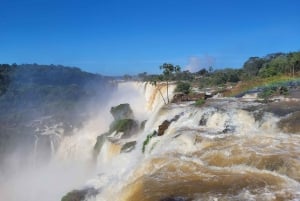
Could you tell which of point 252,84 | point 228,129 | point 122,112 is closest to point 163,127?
point 228,129

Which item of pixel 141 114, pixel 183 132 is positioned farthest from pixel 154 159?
pixel 141 114

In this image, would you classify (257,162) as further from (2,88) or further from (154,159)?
(2,88)

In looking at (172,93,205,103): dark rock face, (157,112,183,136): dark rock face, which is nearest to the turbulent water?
(157,112,183,136): dark rock face

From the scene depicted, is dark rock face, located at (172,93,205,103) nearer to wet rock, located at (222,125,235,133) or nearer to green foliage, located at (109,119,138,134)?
green foliage, located at (109,119,138,134)

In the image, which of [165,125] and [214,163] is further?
[165,125]

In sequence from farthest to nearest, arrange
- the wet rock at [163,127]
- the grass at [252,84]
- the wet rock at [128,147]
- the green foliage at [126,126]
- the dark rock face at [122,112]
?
1. the dark rock face at [122,112]
2. the grass at [252,84]
3. the green foliage at [126,126]
4. the wet rock at [128,147]
5. the wet rock at [163,127]

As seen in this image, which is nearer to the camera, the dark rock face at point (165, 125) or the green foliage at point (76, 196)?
the green foliage at point (76, 196)

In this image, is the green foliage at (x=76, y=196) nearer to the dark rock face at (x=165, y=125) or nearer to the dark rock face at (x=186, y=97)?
the dark rock face at (x=165, y=125)

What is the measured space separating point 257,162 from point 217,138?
4023 mm

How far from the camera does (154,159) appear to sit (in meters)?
16.5

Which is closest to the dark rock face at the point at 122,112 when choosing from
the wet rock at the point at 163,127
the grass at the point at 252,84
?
the grass at the point at 252,84

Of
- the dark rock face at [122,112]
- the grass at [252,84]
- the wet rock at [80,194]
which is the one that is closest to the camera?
the wet rock at [80,194]

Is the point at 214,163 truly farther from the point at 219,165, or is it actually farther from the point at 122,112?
the point at 122,112

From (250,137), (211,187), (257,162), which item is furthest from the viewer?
(250,137)
